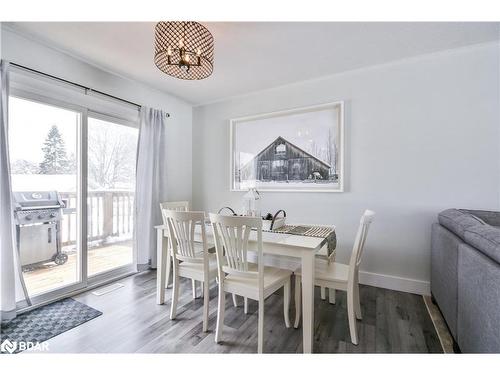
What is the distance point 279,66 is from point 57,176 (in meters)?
2.61

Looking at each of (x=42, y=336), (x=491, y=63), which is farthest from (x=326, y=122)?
(x=42, y=336)

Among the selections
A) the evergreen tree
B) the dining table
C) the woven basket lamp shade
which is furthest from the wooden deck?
the woven basket lamp shade

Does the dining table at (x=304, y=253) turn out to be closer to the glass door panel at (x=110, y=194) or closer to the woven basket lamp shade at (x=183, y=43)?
the woven basket lamp shade at (x=183, y=43)

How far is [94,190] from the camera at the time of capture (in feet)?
8.76

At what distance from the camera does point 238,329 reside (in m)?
1.81

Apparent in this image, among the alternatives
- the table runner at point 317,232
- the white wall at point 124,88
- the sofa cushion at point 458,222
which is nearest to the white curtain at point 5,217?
the white wall at point 124,88

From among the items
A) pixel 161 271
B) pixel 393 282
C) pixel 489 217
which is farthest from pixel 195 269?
pixel 489 217

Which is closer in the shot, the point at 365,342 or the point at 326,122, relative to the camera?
the point at 365,342

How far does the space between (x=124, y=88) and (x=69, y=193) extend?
1.39 m

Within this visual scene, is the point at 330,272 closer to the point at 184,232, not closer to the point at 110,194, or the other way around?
the point at 184,232

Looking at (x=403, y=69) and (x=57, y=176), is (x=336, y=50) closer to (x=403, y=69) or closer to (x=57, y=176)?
(x=403, y=69)

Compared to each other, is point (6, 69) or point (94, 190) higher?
point (6, 69)

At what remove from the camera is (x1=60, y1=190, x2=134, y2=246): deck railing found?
8.09ft

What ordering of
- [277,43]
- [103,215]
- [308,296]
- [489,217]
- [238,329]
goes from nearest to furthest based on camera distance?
1. [308,296]
2. [238,329]
3. [489,217]
4. [277,43]
5. [103,215]
